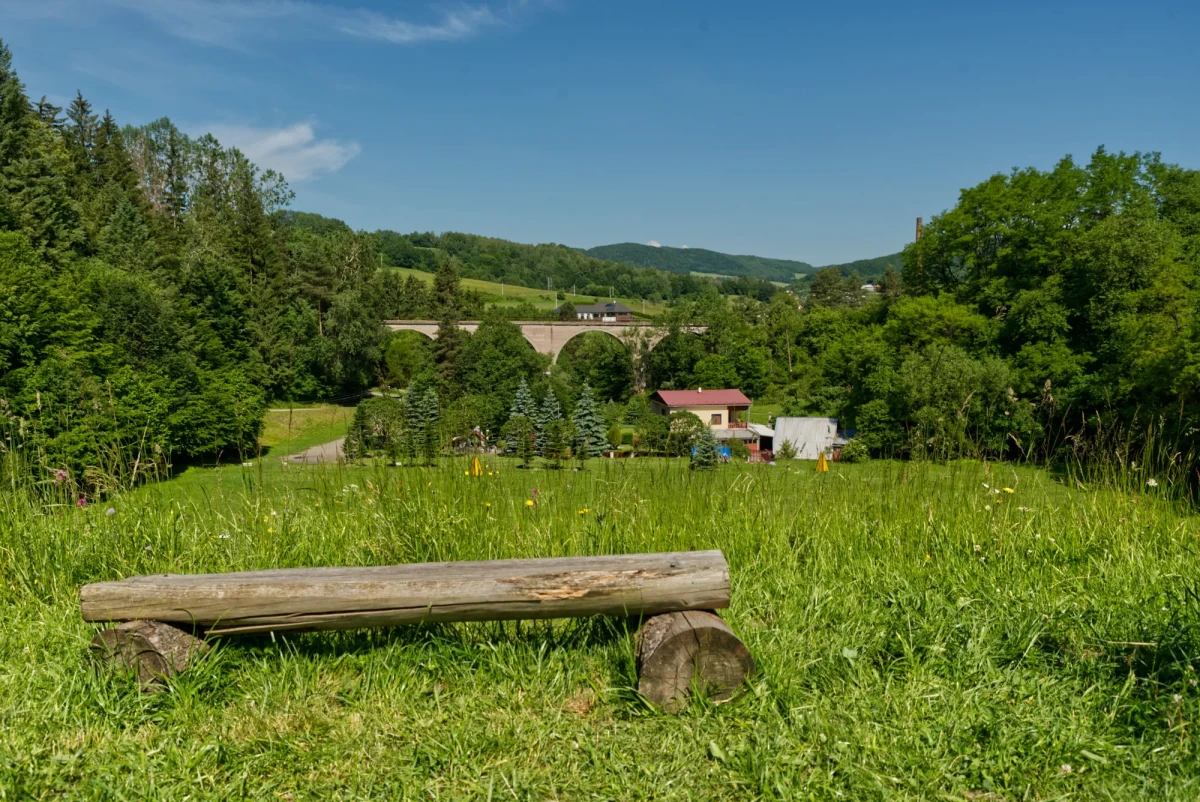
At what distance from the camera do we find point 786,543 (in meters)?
3.68

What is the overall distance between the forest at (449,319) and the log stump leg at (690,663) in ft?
8.02

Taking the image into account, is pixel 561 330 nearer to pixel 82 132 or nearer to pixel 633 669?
pixel 82 132

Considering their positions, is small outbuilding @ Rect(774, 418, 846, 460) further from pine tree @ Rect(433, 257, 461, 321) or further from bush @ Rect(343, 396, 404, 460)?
pine tree @ Rect(433, 257, 461, 321)

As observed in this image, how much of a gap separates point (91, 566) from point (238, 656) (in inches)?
56.1

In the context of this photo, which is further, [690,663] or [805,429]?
[805,429]

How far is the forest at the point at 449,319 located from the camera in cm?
1812

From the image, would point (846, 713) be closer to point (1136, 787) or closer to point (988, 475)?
point (1136, 787)

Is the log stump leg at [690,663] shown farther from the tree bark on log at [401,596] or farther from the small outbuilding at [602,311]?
the small outbuilding at [602,311]

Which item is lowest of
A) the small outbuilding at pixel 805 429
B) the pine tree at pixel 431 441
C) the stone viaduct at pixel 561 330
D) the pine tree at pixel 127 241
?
the small outbuilding at pixel 805 429

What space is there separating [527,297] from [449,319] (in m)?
35.0

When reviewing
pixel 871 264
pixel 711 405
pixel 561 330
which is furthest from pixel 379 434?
pixel 871 264

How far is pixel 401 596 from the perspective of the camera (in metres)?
2.40

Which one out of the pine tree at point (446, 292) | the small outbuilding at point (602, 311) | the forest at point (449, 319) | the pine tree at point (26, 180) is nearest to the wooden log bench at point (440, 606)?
the forest at point (449, 319)

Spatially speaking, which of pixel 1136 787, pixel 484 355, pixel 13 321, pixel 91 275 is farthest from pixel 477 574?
pixel 484 355
